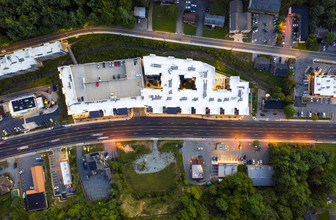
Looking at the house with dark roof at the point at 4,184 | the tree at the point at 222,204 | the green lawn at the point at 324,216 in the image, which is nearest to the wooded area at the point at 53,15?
the house with dark roof at the point at 4,184

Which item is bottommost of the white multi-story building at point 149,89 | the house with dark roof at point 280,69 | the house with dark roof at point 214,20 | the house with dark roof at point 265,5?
the white multi-story building at point 149,89

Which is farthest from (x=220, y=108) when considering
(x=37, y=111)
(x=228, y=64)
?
(x=37, y=111)

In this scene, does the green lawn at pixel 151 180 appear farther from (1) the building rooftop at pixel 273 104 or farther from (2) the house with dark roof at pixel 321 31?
(2) the house with dark roof at pixel 321 31

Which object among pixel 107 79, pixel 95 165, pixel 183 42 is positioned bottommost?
pixel 95 165

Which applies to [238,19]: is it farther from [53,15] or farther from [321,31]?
[53,15]

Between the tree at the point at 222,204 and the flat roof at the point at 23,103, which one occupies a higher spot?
the flat roof at the point at 23,103

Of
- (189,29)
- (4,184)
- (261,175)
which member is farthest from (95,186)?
(189,29)

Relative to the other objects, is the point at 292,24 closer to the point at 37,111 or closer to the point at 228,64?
the point at 228,64
